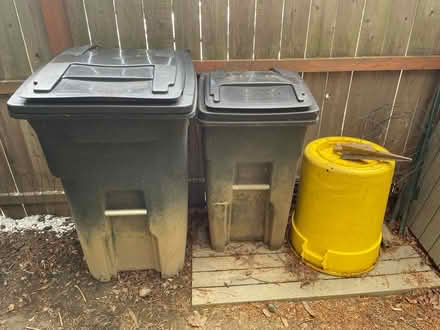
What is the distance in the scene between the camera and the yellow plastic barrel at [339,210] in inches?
77.6

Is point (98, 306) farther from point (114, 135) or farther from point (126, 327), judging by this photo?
point (114, 135)

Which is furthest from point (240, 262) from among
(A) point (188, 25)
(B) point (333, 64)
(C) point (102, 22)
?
(C) point (102, 22)

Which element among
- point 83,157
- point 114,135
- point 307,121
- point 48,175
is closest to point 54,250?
point 48,175

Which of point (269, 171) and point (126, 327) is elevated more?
point (269, 171)

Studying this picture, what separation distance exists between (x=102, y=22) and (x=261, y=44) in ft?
3.60

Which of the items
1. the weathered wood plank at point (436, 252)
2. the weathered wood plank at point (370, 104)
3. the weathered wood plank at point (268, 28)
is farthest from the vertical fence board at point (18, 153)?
the weathered wood plank at point (436, 252)

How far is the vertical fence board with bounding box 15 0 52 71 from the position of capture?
6.93ft

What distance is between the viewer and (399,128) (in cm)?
273

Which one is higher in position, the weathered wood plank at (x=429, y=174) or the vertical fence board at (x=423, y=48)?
the vertical fence board at (x=423, y=48)

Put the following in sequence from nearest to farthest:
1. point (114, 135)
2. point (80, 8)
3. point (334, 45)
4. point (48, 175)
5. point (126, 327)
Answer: point (114, 135)
point (126, 327)
point (80, 8)
point (334, 45)
point (48, 175)

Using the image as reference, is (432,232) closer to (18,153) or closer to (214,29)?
(214,29)

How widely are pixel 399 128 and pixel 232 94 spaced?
166cm

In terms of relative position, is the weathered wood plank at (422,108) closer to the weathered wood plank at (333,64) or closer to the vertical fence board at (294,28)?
the weathered wood plank at (333,64)

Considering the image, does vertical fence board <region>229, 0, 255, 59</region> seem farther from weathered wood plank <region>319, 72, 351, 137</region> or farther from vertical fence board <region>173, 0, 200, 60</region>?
weathered wood plank <region>319, 72, 351, 137</region>
